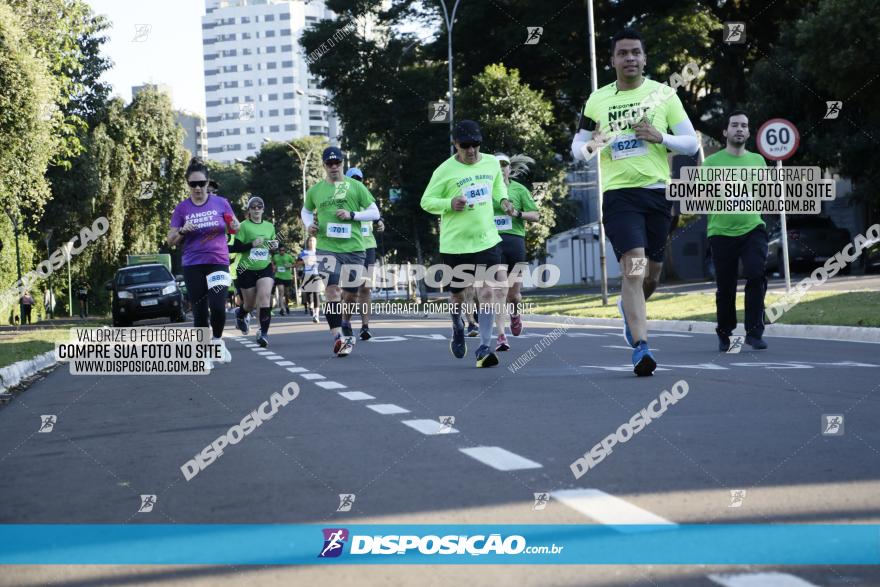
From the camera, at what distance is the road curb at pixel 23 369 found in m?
13.3

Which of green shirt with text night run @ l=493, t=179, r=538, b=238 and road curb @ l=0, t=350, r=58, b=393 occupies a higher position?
green shirt with text night run @ l=493, t=179, r=538, b=238

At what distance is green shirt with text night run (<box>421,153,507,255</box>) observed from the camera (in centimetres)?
1195

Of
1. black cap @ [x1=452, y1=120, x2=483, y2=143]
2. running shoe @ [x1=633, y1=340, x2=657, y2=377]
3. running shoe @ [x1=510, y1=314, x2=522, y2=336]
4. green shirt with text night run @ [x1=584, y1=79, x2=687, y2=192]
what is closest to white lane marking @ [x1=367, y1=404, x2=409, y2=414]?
running shoe @ [x1=633, y1=340, x2=657, y2=377]

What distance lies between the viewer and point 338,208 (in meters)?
15.4

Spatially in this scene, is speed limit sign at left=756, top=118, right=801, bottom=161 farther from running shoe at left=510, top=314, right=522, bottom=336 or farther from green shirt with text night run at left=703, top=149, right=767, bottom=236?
green shirt with text night run at left=703, top=149, right=767, bottom=236

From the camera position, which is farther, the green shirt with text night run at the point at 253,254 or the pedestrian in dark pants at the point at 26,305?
the pedestrian in dark pants at the point at 26,305

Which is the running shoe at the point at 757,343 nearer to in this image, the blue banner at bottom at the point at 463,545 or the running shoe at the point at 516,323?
the running shoe at the point at 516,323

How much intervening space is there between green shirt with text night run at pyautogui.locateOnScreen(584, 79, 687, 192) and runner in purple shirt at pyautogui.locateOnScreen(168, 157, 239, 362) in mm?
5047

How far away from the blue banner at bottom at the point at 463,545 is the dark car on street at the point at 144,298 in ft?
92.8

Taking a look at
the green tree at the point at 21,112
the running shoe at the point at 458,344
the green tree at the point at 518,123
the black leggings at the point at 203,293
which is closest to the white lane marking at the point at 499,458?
the running shoe at the point at 458,344

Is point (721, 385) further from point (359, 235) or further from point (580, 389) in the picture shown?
point (359, 235)

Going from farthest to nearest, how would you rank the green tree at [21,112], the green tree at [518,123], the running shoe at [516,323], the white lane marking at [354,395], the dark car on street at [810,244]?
the green tree at [518,123] < the dark car on street at [810,244] < the green tree at [21,112] < the running shoe at [516,323] < the white lane marking at [354,395]

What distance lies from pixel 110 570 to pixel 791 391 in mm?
5531

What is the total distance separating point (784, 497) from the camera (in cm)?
464
